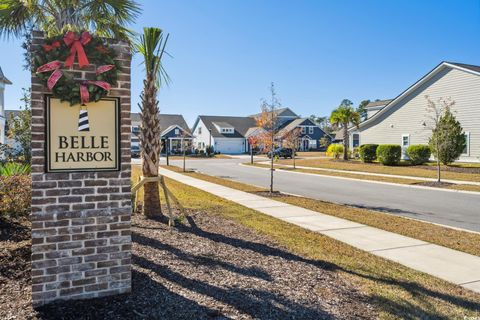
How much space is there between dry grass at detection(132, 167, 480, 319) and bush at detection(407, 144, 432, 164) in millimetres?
23595

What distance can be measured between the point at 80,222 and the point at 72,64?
1638 millimetres

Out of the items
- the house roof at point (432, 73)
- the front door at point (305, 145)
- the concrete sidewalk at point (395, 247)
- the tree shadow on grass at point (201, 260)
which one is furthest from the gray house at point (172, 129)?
the tree shadow on grass at point (201, 260)

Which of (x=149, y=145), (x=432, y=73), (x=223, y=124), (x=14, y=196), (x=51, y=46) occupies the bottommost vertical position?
(x=14, y=196)

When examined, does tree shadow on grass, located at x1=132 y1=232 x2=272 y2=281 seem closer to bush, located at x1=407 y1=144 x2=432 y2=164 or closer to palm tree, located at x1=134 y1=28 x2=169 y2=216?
palm tree, located at x1=134 y1=28 x2=169 y2=216

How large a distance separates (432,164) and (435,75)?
724 centimetres

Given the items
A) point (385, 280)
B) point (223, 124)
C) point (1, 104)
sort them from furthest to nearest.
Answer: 1. point (223, 124)
2. point (1, 104)
3. point (385, 280)

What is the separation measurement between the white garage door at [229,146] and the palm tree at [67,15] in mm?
52822

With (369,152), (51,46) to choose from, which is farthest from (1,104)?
(369,152)

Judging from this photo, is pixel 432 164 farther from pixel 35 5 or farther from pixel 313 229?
pixel 35 5

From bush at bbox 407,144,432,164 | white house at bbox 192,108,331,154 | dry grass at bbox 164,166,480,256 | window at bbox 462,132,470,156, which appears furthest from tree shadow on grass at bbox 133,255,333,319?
white house at bbox 192,108,331,154

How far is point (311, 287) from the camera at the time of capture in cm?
459

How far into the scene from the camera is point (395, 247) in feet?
22.0

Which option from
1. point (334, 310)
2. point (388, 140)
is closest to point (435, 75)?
point (388, 140)

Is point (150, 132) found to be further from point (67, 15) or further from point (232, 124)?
point (232, 124)
